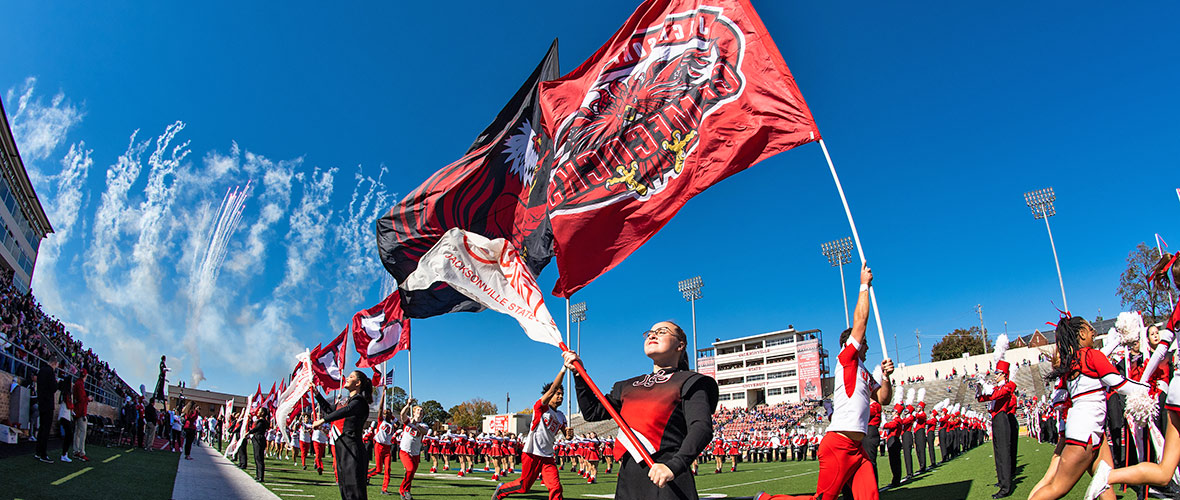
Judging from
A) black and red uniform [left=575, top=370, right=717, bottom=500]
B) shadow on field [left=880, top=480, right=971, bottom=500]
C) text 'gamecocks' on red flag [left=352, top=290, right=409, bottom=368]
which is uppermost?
text 'gamecocks' on red flag [left=352, top=290, right=409, bottom=368]

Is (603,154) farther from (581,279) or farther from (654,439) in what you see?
(654,439)

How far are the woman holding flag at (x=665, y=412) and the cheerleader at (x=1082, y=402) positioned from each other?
335cm

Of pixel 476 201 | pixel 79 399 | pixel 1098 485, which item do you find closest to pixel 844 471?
pixel 1098 485

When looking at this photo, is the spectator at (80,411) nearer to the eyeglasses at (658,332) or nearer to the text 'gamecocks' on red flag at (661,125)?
the text 'gamecocks' on red flag at (661,125)

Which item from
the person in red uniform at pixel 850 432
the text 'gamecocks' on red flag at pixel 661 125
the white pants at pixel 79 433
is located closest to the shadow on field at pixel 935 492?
the person in red uniform at pixel 850 432

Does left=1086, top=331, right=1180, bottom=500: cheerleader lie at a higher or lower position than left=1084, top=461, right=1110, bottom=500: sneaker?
higher

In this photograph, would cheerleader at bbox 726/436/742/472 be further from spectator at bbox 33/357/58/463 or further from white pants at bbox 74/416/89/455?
spectator at bbox 33/357/58/463

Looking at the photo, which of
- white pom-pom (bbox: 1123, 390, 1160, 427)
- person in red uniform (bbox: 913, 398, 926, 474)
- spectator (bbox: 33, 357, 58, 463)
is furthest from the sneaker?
spectator (bbox: 33, 357, 58, 463)

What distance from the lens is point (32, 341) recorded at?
70.6 feet

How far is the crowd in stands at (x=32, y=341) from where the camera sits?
1565 centimetres

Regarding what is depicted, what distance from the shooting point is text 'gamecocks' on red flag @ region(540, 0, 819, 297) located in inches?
228

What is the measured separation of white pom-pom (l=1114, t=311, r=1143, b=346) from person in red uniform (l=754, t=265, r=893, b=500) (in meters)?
2.58

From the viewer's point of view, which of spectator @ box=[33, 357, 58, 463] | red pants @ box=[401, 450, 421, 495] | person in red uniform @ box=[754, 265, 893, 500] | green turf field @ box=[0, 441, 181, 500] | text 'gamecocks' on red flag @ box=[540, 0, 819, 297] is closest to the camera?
person in red uniform @ box=[754, 265, 893, 500]

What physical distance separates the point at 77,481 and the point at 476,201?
703 cm
